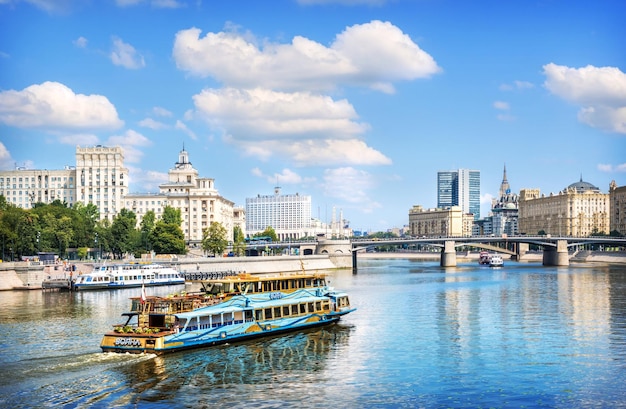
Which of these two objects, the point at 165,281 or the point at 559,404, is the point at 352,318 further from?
the point at 165,281

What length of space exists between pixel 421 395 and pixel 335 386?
5069 mm

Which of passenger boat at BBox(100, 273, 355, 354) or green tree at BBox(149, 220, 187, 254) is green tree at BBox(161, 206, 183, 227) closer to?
green tree at BBox(149, 220, 187, 254)

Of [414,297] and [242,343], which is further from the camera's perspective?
[414,297]

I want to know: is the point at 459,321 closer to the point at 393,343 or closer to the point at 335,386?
the point at 393,343

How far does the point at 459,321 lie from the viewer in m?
69.1

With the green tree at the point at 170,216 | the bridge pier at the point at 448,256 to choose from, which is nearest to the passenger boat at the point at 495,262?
the bridge pier at the point at 448,256

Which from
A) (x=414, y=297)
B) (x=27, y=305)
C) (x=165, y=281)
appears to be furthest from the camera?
(x=165, y=281)

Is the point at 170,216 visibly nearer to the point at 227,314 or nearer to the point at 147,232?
the point at 147,232

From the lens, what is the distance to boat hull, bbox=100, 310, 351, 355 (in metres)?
49.7

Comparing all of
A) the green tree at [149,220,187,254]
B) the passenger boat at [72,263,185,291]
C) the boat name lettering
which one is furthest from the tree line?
the boat name lettering

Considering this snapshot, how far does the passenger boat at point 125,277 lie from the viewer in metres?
108

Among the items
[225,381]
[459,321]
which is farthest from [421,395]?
[459,321]

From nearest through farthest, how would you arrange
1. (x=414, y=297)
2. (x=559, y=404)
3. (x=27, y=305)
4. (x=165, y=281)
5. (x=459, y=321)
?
1. (x=559, y=404)
2. (x=459, y=321)
3. (x=27, y=305)
4. (x=414, y=297)
5. (x=165, y=281)

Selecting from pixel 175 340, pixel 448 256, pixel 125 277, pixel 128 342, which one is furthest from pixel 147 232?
pixel 128 342
